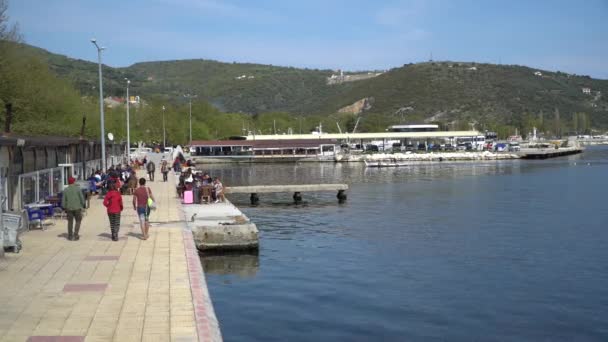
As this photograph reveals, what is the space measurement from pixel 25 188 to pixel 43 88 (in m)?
33.9

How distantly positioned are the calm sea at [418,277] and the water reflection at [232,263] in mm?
67

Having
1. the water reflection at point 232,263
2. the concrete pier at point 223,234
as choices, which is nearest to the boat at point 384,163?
the concrete pier at point 223,234

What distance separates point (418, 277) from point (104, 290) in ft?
37.4

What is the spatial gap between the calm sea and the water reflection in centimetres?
7

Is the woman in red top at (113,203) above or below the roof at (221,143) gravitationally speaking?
below

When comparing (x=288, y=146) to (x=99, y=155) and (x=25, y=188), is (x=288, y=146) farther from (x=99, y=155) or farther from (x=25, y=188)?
(x=25, y=188)

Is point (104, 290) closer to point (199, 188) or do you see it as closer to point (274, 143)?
point (199, 188)

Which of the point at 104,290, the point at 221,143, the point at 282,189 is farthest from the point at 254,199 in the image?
the point at 221,143

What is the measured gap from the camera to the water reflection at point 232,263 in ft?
77.2

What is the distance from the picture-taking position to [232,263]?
24.9 m

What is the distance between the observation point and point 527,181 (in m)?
72.8

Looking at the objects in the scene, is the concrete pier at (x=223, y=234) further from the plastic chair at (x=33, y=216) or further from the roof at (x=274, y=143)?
the roof at (x=274, y=143)

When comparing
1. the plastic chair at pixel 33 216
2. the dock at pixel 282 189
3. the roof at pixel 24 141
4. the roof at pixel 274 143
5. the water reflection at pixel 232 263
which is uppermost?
the roof at pixel 274 143

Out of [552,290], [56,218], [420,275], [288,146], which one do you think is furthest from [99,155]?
[288,146]
